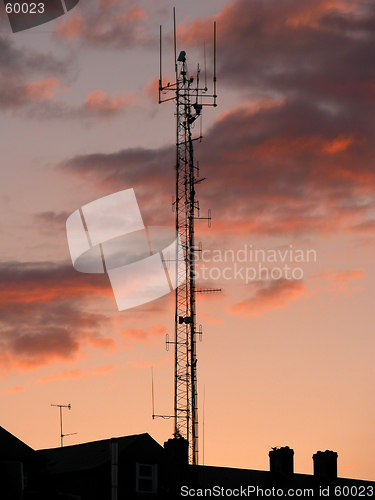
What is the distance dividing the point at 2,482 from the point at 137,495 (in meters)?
20.8

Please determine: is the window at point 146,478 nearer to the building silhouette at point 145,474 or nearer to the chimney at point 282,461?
the building silhouette at point 145,474

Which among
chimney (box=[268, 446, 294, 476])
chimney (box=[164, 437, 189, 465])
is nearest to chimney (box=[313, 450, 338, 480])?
chimney (box=[268, 446, 294, 476])

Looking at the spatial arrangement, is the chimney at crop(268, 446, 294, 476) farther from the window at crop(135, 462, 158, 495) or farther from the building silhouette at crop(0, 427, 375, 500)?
the window at crop(135, 462, 158, 495)

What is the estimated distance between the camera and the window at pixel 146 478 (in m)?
50.3

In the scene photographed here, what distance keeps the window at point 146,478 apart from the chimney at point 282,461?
12622mm

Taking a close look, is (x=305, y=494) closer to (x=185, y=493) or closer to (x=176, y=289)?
(x=185, y=493)

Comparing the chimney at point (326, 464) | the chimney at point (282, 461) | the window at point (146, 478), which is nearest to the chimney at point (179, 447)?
the window at point (146, 478)

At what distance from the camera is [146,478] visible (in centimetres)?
5056

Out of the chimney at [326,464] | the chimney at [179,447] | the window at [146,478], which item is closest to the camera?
the window at [146,478]

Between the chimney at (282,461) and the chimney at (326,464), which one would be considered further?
the chimney at (326,464)

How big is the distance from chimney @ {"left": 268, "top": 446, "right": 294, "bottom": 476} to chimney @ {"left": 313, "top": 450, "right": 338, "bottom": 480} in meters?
2.94

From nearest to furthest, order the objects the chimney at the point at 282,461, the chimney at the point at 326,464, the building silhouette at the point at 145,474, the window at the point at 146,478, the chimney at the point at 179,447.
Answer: the building silhouette at the point at 145,474
the window at the point at 146,478
the chimney at the point at 179,447
the chimney at the point at 282,461
the chimney at the point at 326,464

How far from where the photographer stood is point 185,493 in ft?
170

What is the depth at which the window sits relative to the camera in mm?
Answer: 50281
